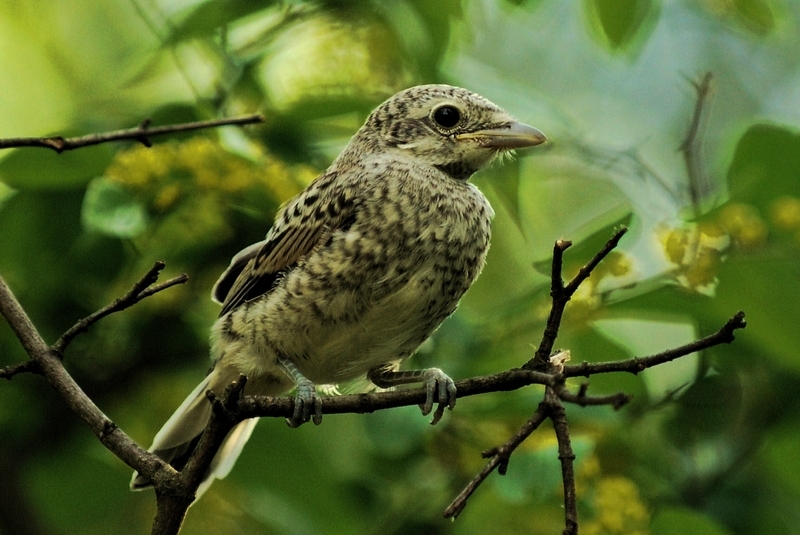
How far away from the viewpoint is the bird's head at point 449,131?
3824 mm

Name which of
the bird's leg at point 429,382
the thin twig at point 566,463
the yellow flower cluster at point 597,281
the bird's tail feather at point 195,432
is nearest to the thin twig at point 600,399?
the thin twig at point 566,463

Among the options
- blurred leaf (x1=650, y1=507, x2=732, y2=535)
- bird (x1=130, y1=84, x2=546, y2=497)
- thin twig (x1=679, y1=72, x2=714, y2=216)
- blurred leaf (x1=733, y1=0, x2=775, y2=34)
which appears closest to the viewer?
blurred leaf (x1=650, y1=507, x2=732, y2=535)

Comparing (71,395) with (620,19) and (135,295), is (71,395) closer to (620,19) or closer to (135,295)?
(135,295)

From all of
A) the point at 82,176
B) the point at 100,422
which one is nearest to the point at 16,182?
the point at 82,176

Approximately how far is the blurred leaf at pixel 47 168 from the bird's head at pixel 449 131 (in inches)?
41.2

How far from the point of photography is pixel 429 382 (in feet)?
10.2

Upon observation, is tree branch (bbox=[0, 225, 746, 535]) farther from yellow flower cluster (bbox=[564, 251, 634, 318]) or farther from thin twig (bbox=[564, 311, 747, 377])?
yellow flower cluster (bbox=[564, 251, 634, 318])

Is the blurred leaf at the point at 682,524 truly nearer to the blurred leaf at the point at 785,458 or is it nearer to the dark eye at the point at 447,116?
the blurred leaf at the point at 785,458

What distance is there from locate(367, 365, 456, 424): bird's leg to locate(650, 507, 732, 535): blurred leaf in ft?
2.57

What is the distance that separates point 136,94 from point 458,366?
2.55 meters

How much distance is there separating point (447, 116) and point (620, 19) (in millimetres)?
710

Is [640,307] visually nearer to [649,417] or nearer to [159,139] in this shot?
[649,417]

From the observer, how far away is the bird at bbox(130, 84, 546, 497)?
3.43 metres

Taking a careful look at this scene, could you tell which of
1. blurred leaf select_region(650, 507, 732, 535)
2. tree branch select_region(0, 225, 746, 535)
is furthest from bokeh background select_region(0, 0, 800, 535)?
tree branch select_region(0, 225, 746, 535)
